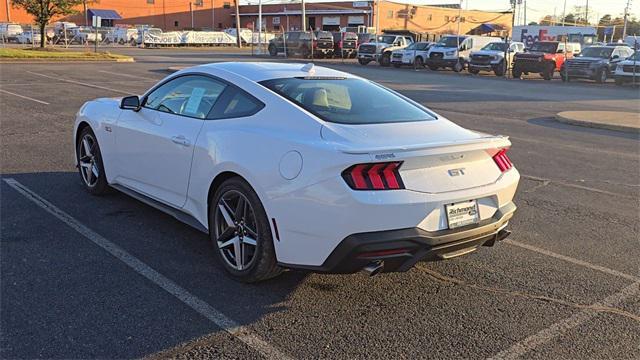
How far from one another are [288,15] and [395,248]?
83.8m

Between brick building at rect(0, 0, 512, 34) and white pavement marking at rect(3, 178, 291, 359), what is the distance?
7215 centimetres

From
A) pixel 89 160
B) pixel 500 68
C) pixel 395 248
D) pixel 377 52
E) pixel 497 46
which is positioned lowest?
pixel 395 248

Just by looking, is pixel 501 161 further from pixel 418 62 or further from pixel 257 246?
pixel 418 62

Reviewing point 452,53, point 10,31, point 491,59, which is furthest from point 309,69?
point 10,31

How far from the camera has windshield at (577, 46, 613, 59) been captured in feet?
95.2

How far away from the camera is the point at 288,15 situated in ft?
274

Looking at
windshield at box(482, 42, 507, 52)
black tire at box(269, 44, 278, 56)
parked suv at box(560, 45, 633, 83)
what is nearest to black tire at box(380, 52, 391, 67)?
windshield at box(482, 42, 507, 52)

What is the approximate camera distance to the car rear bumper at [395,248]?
345 centimetres

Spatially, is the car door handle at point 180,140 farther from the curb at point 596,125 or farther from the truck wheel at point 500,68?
the truck wheel at point 500,68

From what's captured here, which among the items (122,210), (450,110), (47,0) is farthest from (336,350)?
(47,0)

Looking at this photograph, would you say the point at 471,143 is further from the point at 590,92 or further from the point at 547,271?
the point at 590,92

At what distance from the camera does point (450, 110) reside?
15664 millimetres

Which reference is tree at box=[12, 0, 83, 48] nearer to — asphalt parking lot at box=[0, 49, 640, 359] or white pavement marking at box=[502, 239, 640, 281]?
asphalt parking lot at box=[0, 49, 640, 359]

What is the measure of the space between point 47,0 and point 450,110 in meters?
27.8
